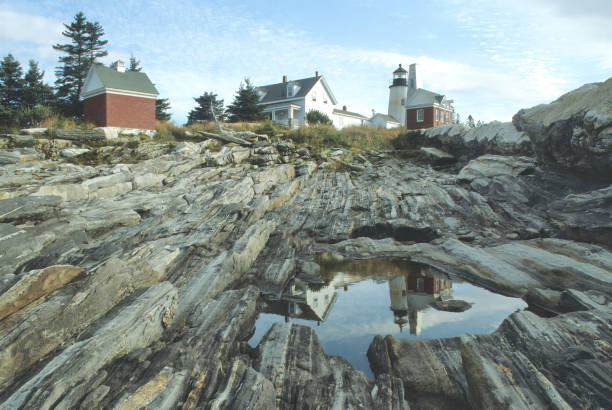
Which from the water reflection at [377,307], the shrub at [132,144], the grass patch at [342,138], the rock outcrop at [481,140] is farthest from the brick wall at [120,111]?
the water reflection at [377,307]

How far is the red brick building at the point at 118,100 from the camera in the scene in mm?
29364

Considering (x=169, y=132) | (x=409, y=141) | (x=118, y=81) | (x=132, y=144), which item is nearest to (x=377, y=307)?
(x=132, y=144)

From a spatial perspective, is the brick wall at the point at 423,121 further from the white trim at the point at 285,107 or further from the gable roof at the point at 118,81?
the gable roof at the point at 118,81

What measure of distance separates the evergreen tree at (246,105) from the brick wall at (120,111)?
32.9 feet

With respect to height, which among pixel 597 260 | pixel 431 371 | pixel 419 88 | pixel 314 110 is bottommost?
pixel 431 371

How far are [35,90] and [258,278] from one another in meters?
38.9

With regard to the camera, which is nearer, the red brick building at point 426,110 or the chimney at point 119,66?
the chimney at point 119,66

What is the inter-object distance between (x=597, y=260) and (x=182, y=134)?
2772 cm

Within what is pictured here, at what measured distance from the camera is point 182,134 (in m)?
29.3

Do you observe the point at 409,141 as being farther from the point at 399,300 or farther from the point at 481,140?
the point at 399,300

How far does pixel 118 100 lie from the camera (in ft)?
97.6

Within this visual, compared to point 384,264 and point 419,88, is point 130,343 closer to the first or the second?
point 384,264

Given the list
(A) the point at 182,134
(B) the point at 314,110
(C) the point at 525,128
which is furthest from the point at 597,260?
(B) the point at 314,110

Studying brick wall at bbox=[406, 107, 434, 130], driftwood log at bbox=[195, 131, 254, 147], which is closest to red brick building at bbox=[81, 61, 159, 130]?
driftwood log at bbox=[195, 131, 254, 147]
